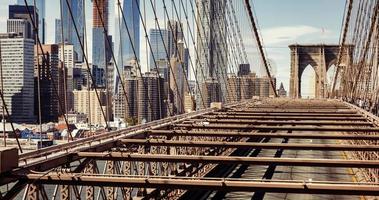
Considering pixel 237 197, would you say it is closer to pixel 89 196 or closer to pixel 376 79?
pixel 89 196

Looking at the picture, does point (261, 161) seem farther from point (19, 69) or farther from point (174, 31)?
point (19, 69)

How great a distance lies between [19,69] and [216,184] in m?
45.0

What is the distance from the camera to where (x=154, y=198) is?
46.9 feet

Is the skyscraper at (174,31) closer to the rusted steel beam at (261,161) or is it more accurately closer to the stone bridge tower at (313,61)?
the rusted steel beam at (261,161)

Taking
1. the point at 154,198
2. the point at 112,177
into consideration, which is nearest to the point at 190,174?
the point at 154,198

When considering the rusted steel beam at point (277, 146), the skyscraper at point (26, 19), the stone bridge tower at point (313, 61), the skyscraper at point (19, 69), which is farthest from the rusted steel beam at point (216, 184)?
the stone bridge tower at point (313, 61)

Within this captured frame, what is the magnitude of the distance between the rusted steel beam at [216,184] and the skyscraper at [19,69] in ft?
102

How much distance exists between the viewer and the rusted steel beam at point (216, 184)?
25.6 ft

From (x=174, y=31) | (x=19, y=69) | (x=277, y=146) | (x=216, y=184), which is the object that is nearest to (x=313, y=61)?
(x=19, y=69)

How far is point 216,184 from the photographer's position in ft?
26.6

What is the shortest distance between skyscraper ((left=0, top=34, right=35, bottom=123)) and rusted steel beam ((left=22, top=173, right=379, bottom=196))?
31068 mm

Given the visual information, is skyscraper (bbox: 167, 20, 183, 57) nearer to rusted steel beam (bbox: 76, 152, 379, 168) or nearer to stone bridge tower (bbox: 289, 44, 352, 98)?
rusted steel beam (bbox: 76, 152, 379, 168)

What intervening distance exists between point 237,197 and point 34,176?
11.2m

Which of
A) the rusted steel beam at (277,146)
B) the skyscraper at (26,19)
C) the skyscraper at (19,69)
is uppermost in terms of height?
the skyscraper at (26,19)
